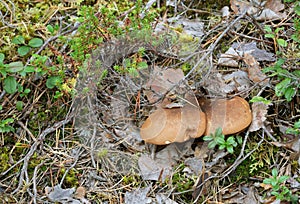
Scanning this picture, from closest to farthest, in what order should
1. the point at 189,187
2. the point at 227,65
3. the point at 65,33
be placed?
the point at 189,187
the point at 227,65
the point at 65,33

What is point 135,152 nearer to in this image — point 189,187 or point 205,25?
point 189,187

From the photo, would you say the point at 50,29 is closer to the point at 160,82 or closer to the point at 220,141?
the point at 160,82

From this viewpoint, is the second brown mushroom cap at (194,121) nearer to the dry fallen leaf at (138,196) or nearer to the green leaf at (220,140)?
the green leaf at (220,140)

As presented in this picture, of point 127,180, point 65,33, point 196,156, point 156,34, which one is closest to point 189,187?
point 196,156

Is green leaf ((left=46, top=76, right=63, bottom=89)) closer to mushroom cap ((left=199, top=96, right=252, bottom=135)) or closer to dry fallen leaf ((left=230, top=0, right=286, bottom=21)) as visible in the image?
mushroom cap ((left=199, top=96, right=252, bottom=135))

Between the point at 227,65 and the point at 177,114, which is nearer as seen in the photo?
the point at 177,114

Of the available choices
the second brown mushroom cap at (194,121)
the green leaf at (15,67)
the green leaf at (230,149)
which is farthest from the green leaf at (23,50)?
the green leaf at (230,149)

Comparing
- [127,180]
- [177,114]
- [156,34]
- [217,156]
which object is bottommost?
[127,180]

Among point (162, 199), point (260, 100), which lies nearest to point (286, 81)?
point (260, 100)
